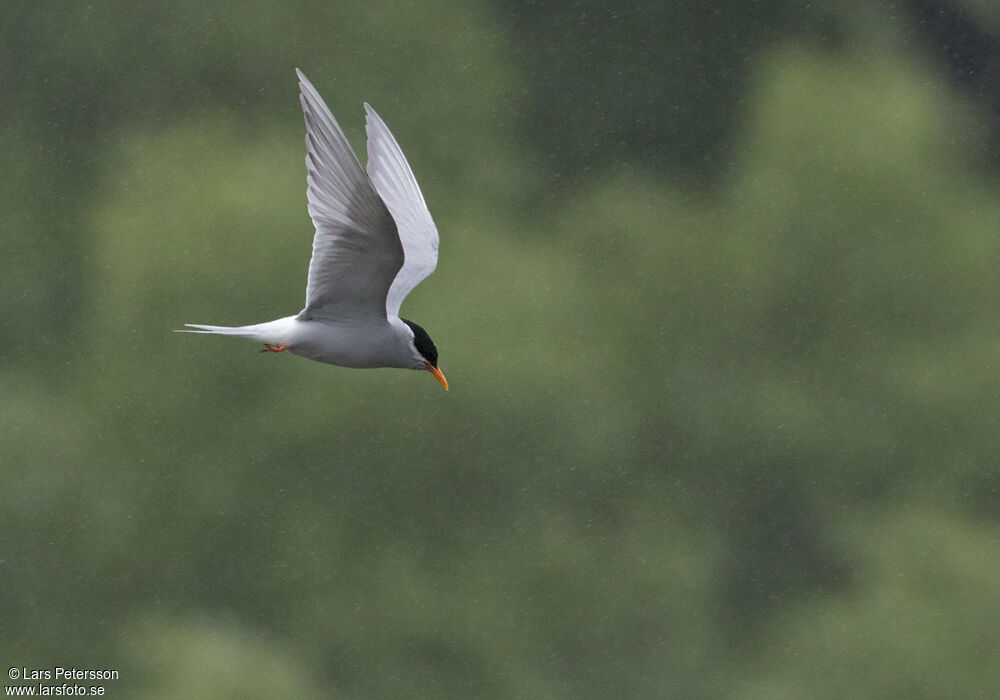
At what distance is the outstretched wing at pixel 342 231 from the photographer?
4.06 metres

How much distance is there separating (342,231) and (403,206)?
3.38 feet

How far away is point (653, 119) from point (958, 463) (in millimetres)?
4623

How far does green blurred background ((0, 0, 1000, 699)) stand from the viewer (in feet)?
34.2

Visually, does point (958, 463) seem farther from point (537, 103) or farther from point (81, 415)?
point (81, 415)

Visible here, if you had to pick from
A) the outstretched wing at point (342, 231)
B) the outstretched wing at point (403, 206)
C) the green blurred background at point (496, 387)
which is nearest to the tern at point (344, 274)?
the outstretched wing at point (342, 231)

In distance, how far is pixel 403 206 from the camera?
17.4 ft

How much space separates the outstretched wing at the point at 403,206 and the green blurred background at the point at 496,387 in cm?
497

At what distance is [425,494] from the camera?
34.9 feet

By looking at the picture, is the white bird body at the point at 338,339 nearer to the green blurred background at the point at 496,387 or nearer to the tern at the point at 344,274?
the tern at the point at 344,274

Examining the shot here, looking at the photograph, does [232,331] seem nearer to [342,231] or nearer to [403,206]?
[342,231]

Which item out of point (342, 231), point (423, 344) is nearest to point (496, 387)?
point (423, 344)

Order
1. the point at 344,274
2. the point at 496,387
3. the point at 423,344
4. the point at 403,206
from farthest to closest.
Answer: the point at 496,387 < the point at 403,206 < the point at 423,344 < the point at 344,274

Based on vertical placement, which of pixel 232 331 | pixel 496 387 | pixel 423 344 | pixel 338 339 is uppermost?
pixel 496 387

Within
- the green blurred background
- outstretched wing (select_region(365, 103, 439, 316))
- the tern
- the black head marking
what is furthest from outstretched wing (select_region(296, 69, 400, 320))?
the green blurred background
